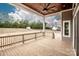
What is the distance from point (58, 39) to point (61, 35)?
0.37ft

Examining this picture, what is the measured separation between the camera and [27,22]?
284cm

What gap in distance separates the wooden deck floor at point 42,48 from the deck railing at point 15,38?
89 mm

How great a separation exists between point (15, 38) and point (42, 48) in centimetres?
63

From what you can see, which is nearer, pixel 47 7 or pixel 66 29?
pixel 47 7

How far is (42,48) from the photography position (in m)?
2.90

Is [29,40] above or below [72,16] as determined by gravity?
below

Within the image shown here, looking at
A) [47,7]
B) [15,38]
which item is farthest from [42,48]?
[47,7]

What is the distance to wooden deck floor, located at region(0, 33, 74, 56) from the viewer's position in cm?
283

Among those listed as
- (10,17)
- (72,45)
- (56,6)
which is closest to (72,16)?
(56,6)

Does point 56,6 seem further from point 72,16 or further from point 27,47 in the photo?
point 27,47

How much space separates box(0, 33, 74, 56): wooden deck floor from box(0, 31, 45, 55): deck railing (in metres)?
0.09

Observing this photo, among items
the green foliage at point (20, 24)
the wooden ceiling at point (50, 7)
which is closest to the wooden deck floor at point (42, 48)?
the green foliage at point (20, 24)

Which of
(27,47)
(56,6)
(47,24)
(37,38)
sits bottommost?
(27,47)

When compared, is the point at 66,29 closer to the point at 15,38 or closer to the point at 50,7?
the point at 50,7
